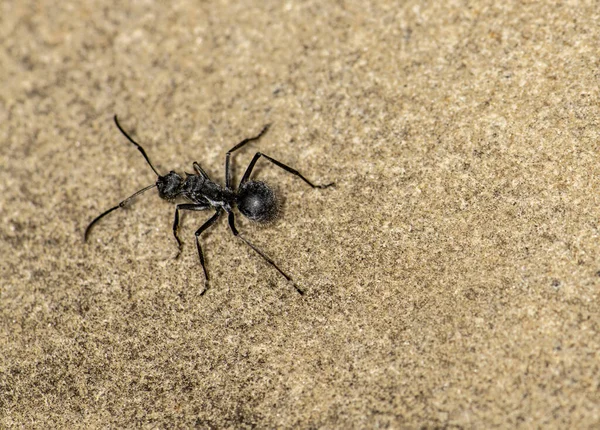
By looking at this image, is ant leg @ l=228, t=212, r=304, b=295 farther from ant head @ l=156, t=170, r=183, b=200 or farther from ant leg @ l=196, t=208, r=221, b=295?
ant head @ l=156, t=170, r=183, b=200

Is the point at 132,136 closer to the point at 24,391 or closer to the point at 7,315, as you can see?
the point at 7,315

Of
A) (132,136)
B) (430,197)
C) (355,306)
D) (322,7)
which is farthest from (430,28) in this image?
(132,136)

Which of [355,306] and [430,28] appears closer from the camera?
[355,306]

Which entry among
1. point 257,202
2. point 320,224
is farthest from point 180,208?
point 320,224

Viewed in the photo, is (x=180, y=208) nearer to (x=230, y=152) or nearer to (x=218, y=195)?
(x=218, y=195)

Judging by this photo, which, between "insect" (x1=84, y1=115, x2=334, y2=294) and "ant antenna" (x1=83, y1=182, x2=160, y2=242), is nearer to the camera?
"insect" (x1=84, y1=115, x2=334, y2=294)

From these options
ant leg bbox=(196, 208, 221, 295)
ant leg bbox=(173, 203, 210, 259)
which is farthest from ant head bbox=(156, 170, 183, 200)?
ant leg bbox=(196, 208, 221, 295)
